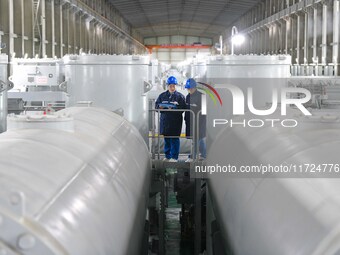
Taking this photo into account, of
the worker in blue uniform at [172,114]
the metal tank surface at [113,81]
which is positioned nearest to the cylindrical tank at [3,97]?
the metal tank surface at [113,81]

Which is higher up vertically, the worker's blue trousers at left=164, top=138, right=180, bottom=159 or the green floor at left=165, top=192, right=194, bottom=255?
the worker's blue trousers at left=164, top=138, right=180, bottom=159

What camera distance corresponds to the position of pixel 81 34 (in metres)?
23.9

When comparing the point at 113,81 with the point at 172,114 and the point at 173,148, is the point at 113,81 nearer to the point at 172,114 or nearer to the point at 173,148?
the point at 172,114

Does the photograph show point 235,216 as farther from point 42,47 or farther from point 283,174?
point 42,47

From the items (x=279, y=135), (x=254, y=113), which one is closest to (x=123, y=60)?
(x=254, y=113)

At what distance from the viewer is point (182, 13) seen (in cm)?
3841

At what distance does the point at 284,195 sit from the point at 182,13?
1437 inches

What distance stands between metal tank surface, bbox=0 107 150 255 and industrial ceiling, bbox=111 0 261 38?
27254 millimetres

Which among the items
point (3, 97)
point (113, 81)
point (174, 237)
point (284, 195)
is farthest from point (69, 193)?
point (174, 237)

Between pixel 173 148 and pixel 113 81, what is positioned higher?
pixel 113 81

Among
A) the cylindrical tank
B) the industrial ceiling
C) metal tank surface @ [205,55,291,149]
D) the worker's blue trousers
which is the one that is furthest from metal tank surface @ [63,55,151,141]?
the industrial ceiling

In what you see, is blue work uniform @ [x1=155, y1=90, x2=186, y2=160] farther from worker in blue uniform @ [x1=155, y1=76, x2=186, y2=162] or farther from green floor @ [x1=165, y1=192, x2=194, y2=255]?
green floor @ [x1=165, y1=192, x2=194, y2=255]

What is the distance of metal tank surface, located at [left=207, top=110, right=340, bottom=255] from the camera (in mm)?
2391

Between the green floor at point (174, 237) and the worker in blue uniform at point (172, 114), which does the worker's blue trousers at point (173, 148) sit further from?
the green floor at point (174, 237)
